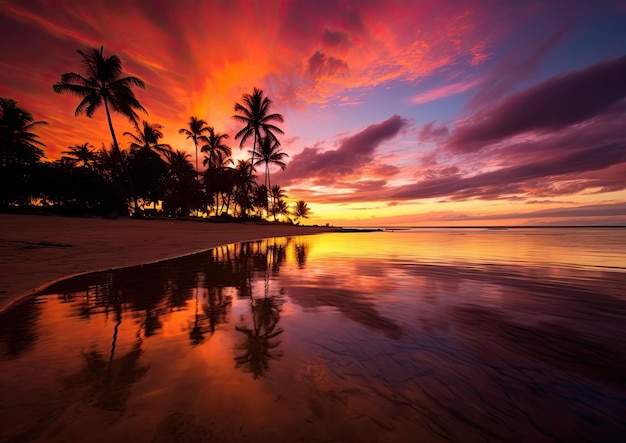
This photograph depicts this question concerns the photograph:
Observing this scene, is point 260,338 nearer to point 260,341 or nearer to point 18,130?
point 260,341

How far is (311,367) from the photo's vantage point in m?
2.06

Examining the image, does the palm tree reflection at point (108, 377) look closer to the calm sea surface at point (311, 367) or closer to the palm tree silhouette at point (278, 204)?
the calm sea surface at point (311, 367)

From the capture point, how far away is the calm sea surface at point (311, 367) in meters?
1.42

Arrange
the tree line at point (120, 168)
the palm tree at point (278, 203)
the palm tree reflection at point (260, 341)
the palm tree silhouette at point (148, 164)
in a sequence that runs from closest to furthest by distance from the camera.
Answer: the palm tree reflection at point (260, 341) < the tree line at point (120, 168) < the palm tree silhouette at point (148, 164) < the palm tree at point (278, 203)

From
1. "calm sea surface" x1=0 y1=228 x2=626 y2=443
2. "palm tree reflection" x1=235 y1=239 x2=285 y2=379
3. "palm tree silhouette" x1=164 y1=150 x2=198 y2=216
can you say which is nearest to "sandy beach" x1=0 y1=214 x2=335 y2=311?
"calm sea surface" x1=0 y1=228 x2=626 y2=443

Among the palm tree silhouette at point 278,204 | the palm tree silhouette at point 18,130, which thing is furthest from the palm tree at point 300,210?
the palm tree silhouette at point 18,130

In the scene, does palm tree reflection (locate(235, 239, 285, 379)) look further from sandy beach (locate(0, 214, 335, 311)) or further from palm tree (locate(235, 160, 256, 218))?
palm tree (locate(235, 160, 256, 218))

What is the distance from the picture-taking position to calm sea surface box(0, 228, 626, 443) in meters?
1.42

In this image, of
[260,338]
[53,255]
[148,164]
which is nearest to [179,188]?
[148,164]

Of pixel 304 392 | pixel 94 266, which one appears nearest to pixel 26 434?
pixel 304 392

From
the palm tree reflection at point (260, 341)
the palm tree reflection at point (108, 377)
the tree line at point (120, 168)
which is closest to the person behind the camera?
the palm tree reflection at point (108, 377)

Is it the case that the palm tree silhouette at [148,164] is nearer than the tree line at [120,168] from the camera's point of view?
No

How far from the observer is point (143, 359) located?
84.6 inches

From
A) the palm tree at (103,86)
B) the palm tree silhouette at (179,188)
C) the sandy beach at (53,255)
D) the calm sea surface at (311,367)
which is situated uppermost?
the palm tree at (103,86)
